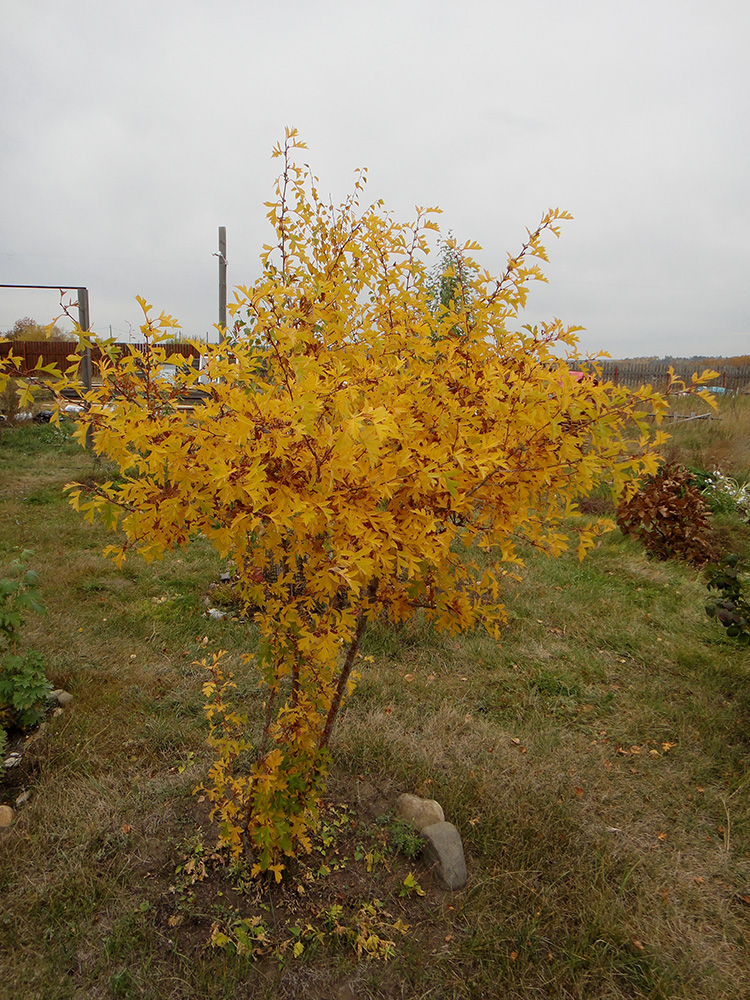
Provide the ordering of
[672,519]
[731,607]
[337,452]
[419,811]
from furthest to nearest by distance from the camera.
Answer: [672,519] → [731,607] → [419,811] → [337,452]

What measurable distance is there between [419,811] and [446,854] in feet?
0.77

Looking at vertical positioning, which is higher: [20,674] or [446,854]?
[20,674]

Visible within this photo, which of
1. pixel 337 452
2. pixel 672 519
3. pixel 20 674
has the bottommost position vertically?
pixel 20 674

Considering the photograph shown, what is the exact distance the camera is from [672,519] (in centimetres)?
570

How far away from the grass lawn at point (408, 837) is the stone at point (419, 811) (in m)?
0.08

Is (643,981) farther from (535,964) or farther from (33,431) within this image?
(33,431)

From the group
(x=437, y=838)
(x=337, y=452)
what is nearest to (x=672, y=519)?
(x=437, y=838)

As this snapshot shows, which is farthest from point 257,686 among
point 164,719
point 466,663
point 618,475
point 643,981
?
point 618,475

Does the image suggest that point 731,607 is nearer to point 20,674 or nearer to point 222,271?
point 20,674

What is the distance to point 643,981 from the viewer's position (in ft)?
5.80

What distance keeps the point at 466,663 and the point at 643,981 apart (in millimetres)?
1911

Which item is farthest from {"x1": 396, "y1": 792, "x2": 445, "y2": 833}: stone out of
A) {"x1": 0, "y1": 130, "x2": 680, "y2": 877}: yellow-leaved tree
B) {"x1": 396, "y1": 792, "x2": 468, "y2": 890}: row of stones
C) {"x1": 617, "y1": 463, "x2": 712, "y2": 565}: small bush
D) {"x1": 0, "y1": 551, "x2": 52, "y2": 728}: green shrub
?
{"x1": 617, "y1": 463, "x2": 712, "y2": 565}: small bush

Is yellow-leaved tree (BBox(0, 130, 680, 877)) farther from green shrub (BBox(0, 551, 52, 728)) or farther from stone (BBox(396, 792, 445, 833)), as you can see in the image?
green shrub (BBox(0, 551, 52, 728))

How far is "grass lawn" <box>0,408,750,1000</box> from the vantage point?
1.78 metres
